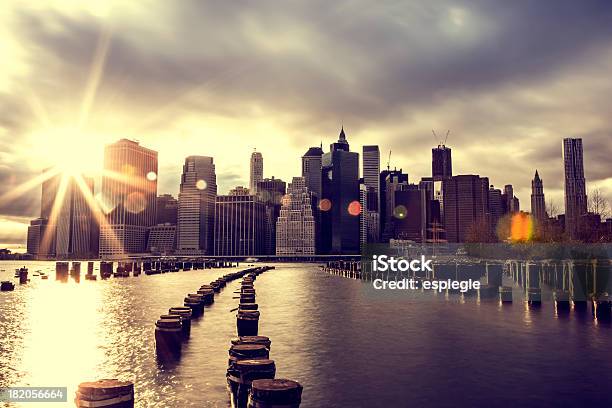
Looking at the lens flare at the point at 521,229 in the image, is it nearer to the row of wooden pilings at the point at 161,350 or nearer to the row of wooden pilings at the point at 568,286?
the row of wooden pilings at the point at 568,286

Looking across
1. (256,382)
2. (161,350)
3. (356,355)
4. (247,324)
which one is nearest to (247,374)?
(256,382)

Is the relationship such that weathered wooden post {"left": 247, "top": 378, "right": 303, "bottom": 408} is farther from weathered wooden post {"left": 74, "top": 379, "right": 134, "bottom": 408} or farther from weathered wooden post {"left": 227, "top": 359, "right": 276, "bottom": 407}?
weathered wooden post {"left": 74, "top": 379, "right": 134, "bottom": 408}

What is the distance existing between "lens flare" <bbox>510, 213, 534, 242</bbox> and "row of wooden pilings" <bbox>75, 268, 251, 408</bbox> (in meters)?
84.4

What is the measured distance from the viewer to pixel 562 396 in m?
16.9

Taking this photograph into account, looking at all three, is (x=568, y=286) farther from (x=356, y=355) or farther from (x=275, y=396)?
(x=275, y=396)

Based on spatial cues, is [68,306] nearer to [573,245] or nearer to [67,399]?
[67,399]

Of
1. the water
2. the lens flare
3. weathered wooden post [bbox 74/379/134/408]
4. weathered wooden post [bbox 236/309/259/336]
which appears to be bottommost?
the water

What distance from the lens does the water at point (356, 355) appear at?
1705 centimetres

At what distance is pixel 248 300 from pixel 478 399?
19774 mm

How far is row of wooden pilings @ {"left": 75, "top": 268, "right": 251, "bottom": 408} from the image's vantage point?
12125 mm

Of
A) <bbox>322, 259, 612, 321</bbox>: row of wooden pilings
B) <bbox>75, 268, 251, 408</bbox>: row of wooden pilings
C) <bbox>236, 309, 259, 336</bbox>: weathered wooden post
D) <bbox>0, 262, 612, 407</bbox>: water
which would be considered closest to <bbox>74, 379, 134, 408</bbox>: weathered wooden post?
<bbox>75, 268, 251, 408</bbox>: row of wooden pilings

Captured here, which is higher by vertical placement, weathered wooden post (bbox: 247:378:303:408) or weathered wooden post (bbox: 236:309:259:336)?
weathered wooden post (bbox: 247:378:303:408)

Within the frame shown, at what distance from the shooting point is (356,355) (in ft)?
77.0

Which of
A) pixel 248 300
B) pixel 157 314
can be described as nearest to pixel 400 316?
pixel 248 300
